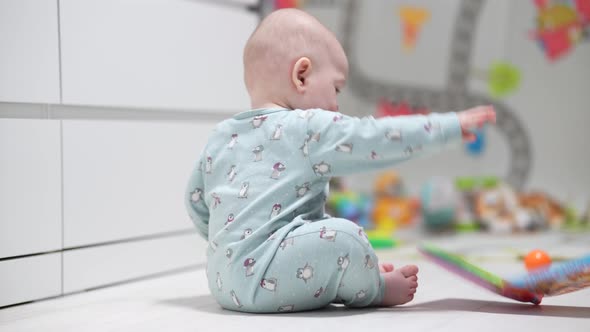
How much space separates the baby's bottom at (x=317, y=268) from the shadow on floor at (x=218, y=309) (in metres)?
0.03

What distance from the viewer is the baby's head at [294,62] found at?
1277mm

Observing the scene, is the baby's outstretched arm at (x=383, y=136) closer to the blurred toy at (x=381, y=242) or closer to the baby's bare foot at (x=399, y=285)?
the baby's bare foot at (x=399, y=285)

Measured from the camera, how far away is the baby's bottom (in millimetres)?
Answer: 1204

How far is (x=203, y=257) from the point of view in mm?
1957

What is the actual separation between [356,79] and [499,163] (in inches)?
30.2

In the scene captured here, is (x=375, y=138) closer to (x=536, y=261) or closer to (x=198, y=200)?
(x=198, y=200)

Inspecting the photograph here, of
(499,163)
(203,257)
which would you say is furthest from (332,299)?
(499,163)

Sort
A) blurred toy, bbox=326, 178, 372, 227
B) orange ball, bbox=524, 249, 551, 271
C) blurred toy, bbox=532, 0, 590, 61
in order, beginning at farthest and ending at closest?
1. blurred toy, bbox=532, 0, 590, 61
2. blurred toy, bbox=326, 178, 372, 227
3. orange ball, bbox=524, 249, 551, 271

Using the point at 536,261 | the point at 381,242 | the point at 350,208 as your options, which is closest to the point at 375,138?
the point at 536,261

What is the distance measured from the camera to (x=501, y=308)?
4.17ft

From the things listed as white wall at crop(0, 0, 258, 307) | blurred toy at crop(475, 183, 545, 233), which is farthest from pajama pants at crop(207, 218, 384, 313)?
blurred toy at crop(475, 183, 545, 233)

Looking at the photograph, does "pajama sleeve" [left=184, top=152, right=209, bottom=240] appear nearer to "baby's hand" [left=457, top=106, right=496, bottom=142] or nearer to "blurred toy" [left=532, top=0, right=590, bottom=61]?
"baby's hand" [left=457, top=106, right=496, bottom=142]

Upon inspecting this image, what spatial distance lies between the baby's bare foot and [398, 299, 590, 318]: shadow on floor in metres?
0.02

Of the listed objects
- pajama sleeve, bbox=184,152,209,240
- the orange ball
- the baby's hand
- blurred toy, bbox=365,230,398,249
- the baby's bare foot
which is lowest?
blurred toy, bbox=365,230,398,249
